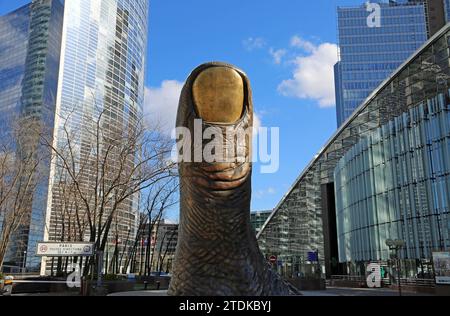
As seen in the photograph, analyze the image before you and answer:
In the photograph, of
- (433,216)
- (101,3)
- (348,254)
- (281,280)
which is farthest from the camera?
(101,3)

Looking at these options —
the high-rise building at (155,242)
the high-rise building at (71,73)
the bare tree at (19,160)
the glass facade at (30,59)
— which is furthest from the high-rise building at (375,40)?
the bare tree at (19,160)

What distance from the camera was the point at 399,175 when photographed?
32750 mm

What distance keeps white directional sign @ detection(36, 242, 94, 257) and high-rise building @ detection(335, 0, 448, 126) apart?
117520 millimetres

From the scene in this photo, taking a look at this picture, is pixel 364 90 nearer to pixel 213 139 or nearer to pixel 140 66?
pixel 140 66

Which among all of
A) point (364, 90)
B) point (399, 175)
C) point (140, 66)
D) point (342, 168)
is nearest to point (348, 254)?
point (342, 168)

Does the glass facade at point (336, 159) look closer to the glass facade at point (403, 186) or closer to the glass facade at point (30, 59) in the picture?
the glass facade at point (403, 186)

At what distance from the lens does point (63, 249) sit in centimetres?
1617

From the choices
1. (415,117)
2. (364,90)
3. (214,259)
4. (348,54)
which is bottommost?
(214,259)

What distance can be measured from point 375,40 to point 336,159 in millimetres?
91215

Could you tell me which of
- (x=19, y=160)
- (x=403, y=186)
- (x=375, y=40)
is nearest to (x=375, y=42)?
(x=375, y=40)

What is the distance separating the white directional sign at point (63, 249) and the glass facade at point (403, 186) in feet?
73.9

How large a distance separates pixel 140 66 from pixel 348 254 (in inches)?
1179

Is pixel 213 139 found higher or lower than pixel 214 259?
higher

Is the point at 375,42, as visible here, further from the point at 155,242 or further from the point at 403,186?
the point at 155,242
